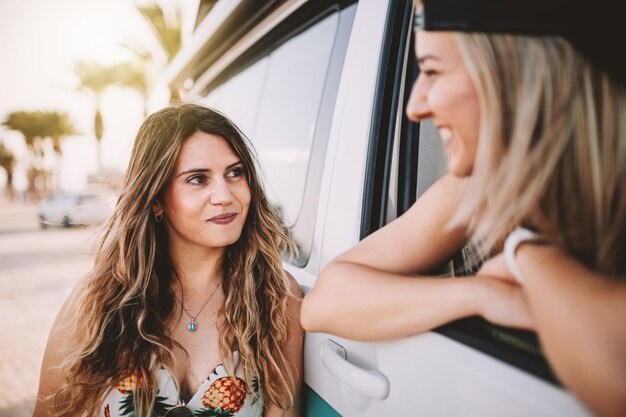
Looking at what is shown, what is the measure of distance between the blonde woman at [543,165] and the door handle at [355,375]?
226mm

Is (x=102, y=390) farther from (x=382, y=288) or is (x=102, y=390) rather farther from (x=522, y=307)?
(x=522, y=307)

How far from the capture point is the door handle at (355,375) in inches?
37.0

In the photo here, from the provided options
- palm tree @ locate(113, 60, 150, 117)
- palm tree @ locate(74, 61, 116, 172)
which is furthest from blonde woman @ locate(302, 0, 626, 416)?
palm tree @ locate(74, 61, 116, 172)

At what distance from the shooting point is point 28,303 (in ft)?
20.5

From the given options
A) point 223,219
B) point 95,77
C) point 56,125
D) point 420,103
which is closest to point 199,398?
point 223,219

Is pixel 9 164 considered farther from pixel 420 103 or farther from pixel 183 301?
pixel 420 103

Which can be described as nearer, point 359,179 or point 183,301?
point 359,179

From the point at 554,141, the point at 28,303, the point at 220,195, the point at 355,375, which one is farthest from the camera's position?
the point at 28,303

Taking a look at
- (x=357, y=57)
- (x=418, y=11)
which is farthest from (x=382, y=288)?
(x=357, y=57)

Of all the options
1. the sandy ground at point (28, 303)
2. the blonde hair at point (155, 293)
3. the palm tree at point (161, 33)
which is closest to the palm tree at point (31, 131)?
the palm tree at point (161, 33)

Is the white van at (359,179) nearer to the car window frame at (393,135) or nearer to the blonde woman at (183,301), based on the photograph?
the car window frame at (393,135)

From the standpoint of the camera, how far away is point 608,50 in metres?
0.59

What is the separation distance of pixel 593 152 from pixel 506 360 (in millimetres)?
350

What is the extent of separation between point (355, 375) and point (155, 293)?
106cm
